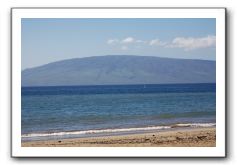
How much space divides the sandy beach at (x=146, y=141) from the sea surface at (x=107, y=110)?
5 cm

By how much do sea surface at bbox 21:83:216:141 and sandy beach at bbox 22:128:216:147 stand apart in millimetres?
47

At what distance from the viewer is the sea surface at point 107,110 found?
809 centimetres

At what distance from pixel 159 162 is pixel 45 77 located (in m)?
1.08

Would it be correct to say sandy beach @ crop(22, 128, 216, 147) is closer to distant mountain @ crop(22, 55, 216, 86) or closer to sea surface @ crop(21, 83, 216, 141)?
sea surface @ crop(21, 83, 216, 141)

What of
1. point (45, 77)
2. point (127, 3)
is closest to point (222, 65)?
point (127, 3)

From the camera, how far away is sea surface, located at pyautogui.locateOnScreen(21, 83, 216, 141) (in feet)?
26.5

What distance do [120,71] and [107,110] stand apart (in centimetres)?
32

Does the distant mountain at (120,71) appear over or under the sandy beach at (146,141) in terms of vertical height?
over

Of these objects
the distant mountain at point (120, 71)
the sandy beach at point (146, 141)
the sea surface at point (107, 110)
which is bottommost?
the sandy beach at point (146, 141)

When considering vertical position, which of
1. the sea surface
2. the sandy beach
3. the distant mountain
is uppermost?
the distant mountain

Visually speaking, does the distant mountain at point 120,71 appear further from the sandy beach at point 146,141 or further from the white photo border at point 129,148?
the sandy beach at point 146,141

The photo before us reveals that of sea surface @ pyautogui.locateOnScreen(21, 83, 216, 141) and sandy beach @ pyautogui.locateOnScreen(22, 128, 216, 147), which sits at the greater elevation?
sea surface @ pyautogui.locateOnScreen(21, 83, 216, 141)

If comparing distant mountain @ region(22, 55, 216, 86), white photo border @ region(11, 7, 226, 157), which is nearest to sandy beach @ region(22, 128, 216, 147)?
white photo border @ region(11, 7, 226, 157)

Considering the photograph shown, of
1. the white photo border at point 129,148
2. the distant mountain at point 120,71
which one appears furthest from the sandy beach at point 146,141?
the distant mountain at point 120,71
